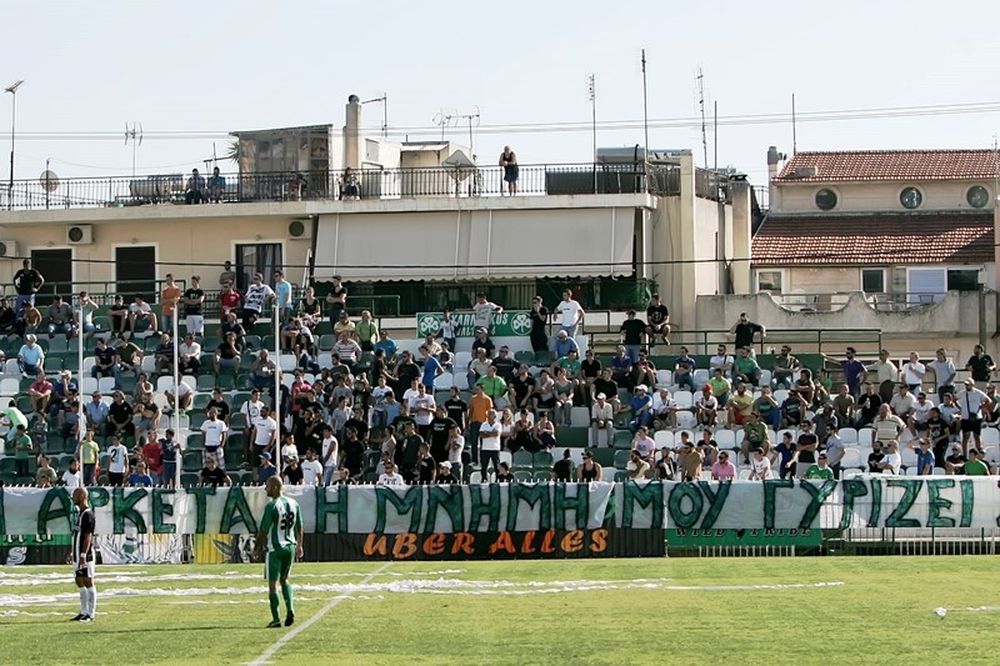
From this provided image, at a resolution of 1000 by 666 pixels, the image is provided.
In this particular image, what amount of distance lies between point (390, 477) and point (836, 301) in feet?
82.0

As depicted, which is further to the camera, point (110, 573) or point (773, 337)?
point (773, 337)

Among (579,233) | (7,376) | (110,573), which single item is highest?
(579,233)

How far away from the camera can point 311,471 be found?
36531 mm

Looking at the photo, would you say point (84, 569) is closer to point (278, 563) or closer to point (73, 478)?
point (278, 563)

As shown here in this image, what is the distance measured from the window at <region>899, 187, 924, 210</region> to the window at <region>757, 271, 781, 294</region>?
6945 mm

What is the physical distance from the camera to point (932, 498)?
Result: 33.6m

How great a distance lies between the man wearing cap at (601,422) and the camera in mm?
38656

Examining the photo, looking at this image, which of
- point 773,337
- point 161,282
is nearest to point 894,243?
point 773,337

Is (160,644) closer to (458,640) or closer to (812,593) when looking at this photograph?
(458,640)

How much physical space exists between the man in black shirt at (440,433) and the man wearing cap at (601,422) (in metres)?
2.82

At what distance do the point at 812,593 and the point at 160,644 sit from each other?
823cm

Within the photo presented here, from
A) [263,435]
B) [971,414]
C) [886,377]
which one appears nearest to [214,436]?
[263,435]

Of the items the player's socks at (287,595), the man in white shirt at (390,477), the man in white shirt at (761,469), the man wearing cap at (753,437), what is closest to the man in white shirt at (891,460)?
the man in white shirt at (761,469)

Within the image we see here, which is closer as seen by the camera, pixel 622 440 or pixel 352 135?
pixel 622 440
